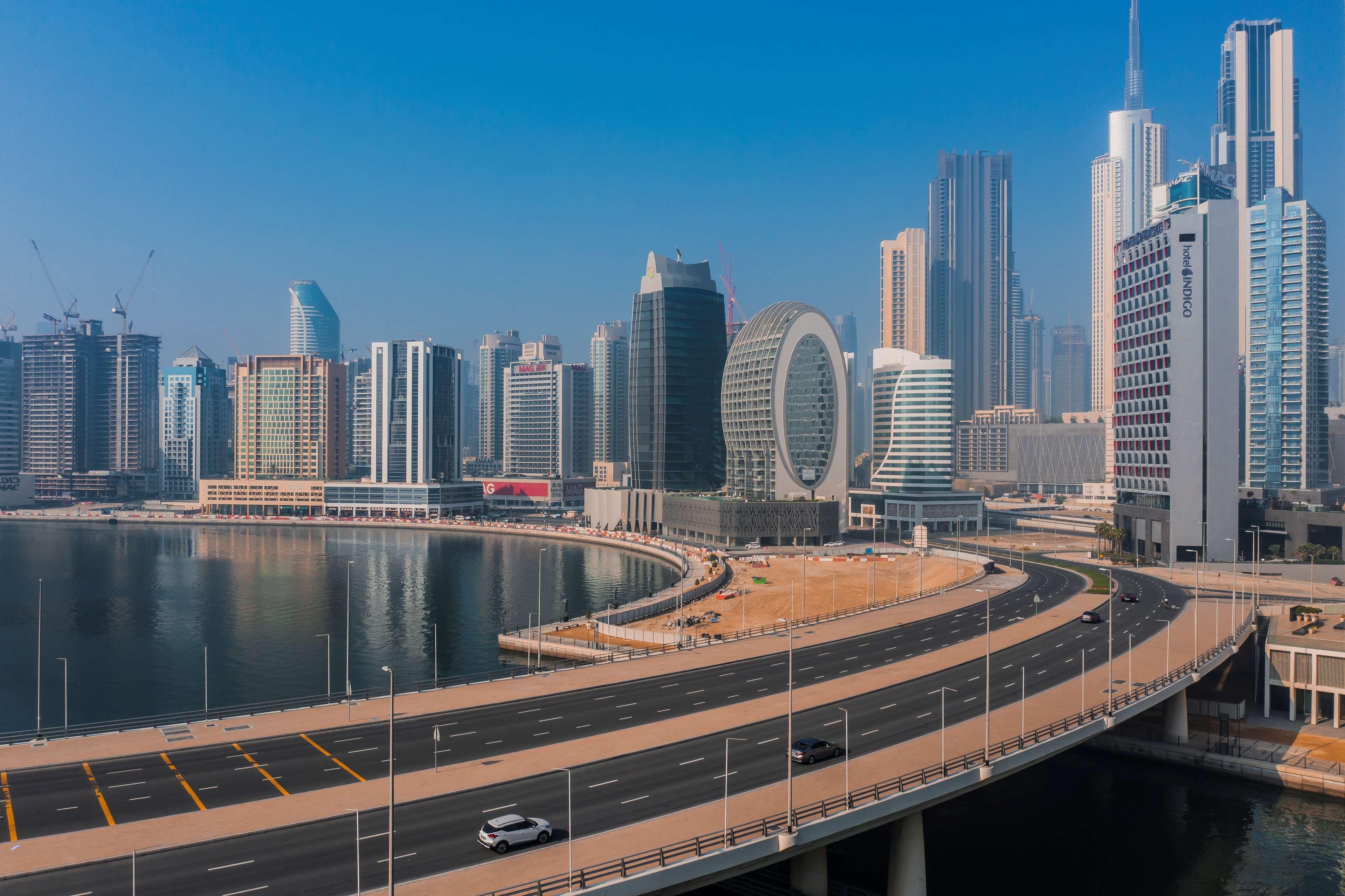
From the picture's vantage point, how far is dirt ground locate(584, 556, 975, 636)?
113 m

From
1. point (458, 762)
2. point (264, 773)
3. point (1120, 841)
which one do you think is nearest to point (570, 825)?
point (458, 762)

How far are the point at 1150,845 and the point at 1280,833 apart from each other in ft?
28.7

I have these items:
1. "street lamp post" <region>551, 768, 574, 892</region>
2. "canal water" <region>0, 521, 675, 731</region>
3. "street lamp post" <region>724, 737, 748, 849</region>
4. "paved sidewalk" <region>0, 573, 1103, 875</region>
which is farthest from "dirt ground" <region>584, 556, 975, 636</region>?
"street lamp post" <region>551, 768, 574, 892</region>

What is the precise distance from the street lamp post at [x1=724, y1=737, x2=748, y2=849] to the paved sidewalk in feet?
7.71

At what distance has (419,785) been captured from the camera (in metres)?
43.4

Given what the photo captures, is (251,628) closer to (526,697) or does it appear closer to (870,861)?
(526,697)

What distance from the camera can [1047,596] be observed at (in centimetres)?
10931

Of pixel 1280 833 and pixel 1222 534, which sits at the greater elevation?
pixel 1222 534

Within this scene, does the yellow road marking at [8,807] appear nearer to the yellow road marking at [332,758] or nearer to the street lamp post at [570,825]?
the yellow road marking at [332,758]

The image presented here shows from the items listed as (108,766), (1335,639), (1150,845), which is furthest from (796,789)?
(1335,639)

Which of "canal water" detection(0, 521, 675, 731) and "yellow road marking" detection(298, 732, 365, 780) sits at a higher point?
"yellow road marking" detection(298, 732, 365, 780)

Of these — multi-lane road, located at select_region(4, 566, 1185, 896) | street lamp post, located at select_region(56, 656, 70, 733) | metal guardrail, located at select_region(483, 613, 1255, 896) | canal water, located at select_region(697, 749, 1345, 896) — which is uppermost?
metal guardrail, located at select_region(483, 613, 1255, 896)

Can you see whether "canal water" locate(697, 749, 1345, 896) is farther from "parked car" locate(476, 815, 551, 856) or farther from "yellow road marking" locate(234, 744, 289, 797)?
"yellow road marking" locate(234, 744, 289, 797)

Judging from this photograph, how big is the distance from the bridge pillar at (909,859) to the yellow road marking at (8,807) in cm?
3727
